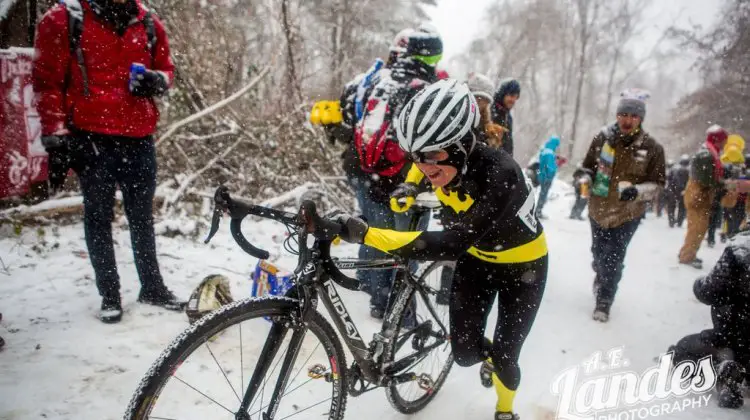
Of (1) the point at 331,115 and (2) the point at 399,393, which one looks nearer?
(2) the point at 399,393

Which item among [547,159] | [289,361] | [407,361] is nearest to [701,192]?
[547,159]

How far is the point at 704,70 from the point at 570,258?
59.3 feet

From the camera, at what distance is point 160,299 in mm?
3297

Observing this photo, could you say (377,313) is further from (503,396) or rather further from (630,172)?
(630,172)

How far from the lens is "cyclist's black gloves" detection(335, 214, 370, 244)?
167cm

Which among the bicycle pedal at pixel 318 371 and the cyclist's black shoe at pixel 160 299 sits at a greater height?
the bicycle pedal at pixel 318 371

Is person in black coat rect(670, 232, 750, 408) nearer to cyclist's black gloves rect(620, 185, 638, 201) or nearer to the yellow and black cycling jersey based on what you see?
cyclist's black gloves rect(620, 185, 638, 201)

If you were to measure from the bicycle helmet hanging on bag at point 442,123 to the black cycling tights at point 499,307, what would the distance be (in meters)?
0.72

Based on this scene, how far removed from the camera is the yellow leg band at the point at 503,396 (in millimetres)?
2506

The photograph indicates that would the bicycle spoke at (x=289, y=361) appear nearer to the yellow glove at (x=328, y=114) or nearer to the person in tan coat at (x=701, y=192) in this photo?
the yellow glove at (x=328, y=114)

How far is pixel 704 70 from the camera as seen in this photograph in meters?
18.5

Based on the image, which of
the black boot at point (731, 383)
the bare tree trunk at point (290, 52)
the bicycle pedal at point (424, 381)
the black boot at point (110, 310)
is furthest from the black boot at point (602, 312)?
the bare tree trunk at point (290, 52)

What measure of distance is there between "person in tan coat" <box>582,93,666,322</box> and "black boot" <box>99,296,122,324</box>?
4.28m

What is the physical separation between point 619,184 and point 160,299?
416 cm
